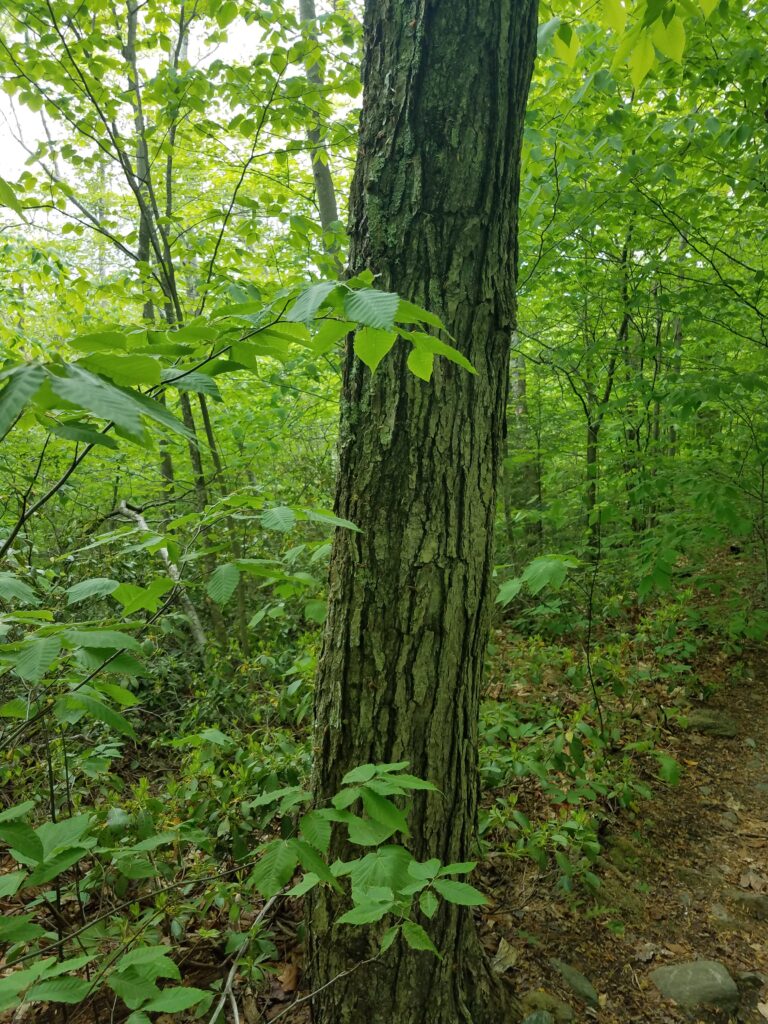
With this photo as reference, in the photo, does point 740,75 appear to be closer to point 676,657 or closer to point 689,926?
point 676,657

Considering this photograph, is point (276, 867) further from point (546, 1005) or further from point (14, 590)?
point (546, 1005)

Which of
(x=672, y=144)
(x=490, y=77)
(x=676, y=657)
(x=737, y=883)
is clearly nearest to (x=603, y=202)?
(x=672, y=144)

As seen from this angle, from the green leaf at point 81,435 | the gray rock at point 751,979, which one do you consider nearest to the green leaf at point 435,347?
the green leaf at point 81,435

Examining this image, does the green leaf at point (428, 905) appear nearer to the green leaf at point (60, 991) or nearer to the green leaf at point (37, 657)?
the green leaf at point (60, 991)

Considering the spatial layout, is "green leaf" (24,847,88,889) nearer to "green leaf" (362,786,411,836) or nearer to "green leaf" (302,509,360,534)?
"green leaf" (362,786,411,836)

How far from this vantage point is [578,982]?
2.24 m

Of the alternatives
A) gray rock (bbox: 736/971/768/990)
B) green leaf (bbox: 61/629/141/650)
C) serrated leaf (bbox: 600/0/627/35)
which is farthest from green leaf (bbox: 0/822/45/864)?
gray rock (bbox: 736/971/768/990)

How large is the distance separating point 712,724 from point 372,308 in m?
4.40

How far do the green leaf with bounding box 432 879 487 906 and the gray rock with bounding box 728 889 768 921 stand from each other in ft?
7.76

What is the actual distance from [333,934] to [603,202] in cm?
493

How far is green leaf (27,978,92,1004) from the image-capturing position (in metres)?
1.10

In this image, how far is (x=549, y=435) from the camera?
20.9 ft

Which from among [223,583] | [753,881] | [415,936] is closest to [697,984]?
[753,881]

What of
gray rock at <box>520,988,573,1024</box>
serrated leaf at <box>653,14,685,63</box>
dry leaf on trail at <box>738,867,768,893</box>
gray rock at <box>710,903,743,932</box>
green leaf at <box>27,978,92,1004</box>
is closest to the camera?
green leaf at <box>27,978,92,1004</box>
